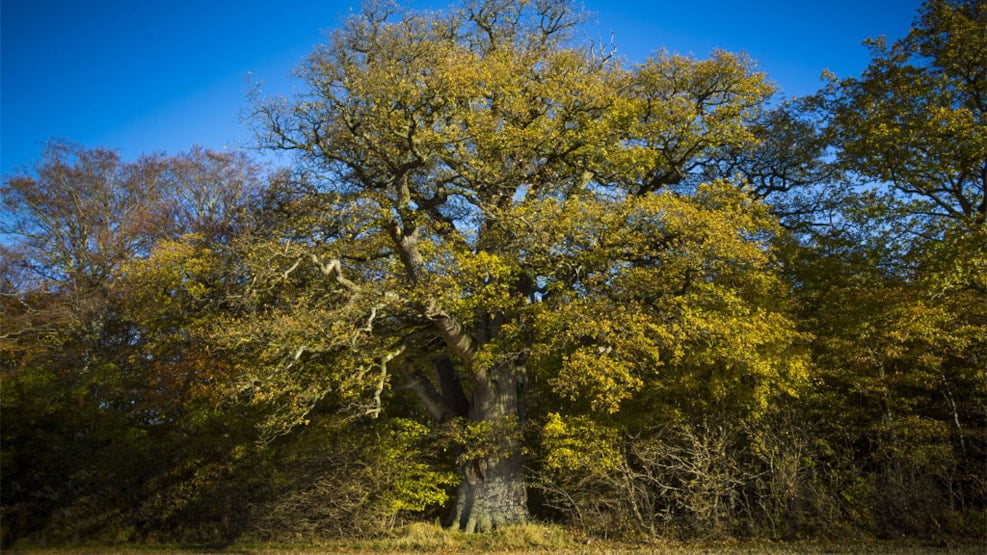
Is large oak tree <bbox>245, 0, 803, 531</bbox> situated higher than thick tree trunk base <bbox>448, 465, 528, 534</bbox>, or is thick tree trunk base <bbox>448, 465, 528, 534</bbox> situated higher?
large oak tree <bbox>245, 0, 803, 531</bbox>

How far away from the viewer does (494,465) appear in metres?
15.1

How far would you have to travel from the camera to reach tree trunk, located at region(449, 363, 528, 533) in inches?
582

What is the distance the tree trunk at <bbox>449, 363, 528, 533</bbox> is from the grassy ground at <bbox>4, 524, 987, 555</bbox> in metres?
0.71

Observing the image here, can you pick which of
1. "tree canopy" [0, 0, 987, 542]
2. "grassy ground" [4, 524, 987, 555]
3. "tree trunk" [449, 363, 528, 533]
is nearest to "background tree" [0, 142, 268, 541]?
"tree canopy" [0, 0, 987, 542]

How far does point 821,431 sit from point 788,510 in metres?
2.01

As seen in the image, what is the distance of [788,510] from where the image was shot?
1287cm

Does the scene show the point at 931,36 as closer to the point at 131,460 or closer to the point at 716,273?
the point at 716,273

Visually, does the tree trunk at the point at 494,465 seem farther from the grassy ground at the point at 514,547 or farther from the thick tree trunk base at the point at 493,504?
the grassy ground at the point at 514,547

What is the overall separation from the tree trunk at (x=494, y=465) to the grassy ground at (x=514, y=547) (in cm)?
71

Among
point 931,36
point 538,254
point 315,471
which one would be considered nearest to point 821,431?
point 538,254

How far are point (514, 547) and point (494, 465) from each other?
85.2 inches

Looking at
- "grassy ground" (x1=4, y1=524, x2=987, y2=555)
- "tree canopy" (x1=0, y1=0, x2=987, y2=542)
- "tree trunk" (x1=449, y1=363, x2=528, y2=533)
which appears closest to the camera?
"grassy ground" (x1=4, y1=524, x2=987, y2=555)

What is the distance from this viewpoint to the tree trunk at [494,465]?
14.8 metres

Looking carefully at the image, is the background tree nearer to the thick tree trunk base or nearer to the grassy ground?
the grassy ground
